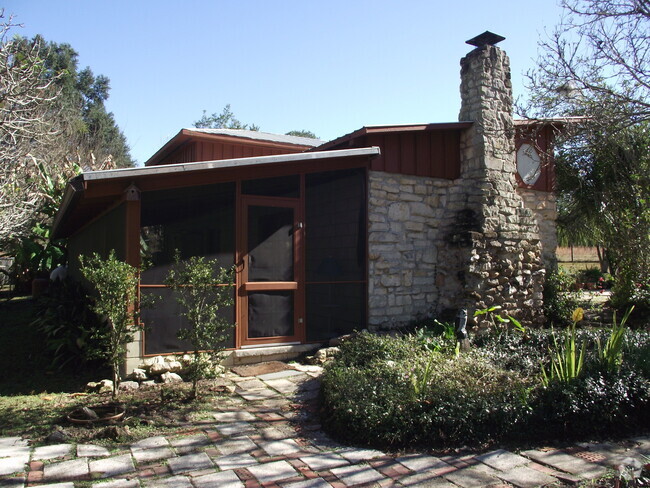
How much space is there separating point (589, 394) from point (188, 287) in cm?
419

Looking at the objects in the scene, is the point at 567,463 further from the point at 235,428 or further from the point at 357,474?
the point at 235,428

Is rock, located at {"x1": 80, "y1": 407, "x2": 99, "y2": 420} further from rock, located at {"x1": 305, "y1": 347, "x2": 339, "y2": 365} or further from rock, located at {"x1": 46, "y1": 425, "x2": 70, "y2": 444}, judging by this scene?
rock, located at {"x1": 305, "y1": 347, "x2": 339, "y2": 365}

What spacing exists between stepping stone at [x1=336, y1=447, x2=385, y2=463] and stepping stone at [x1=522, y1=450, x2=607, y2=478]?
1.23 metres

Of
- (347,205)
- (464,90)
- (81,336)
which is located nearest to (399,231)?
(347,205)

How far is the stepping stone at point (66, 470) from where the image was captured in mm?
3602

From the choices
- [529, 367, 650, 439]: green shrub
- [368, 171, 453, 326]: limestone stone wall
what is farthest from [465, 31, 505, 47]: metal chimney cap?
[529, 367, 650, 439]: green shrub

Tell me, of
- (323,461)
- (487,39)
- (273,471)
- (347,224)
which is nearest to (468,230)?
(347,224)

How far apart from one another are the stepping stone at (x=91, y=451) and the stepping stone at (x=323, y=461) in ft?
5.25

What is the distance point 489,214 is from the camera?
8594 mm

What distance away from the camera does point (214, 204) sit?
6875 millimetres

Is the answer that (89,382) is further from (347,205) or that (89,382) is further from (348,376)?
(347,205)

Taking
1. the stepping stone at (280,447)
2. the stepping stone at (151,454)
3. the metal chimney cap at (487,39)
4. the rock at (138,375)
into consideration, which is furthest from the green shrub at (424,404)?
the metal chimney cap at (487,39)

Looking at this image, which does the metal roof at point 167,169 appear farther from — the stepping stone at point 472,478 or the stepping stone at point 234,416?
the stepping stone at point 472,478

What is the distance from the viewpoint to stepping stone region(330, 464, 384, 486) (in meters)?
3.62
